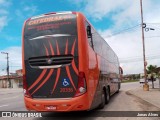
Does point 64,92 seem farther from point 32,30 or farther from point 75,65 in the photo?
point 32,30

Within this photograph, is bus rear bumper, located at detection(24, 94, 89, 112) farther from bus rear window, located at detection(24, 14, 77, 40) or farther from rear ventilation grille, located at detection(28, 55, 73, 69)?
bus rear window, located at detection(24, 14, 77, 40)

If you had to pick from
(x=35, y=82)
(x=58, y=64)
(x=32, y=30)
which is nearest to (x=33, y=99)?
(x=35, y=82)

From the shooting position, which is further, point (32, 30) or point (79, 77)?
point (32, 30)

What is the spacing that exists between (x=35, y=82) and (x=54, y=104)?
1.10 meters

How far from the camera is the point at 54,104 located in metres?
10.1

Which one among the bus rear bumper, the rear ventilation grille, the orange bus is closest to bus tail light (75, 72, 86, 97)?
the orange bus

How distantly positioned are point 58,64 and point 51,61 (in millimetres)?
273

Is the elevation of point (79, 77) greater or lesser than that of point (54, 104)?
greater

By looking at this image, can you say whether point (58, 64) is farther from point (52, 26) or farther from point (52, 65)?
point (52, 26)

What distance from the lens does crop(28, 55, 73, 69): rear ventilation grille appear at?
1027cm

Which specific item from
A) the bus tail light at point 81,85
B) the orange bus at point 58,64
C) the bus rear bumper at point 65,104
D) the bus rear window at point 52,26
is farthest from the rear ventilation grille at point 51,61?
the bus rear bumper at point 65,104

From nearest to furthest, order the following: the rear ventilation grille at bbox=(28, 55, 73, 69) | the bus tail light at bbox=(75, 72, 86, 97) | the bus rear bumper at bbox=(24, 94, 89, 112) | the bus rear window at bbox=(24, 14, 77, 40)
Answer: the bus rear bumper at bbox=(24, 94, 89, 112)
the bus tail light at bbox=(75, 72, 86, 97)
the rear ventilation grille at bbox=(28, 55, 73, 69)
the bus rear window at bbox=(24, 14, 77, 40)

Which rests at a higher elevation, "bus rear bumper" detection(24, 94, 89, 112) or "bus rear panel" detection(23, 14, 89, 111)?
"bus rear panel" detection(23, 14, 89, 111)

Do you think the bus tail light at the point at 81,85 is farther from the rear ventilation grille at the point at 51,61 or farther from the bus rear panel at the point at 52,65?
the rear ventilation grille at the point at 51,61
